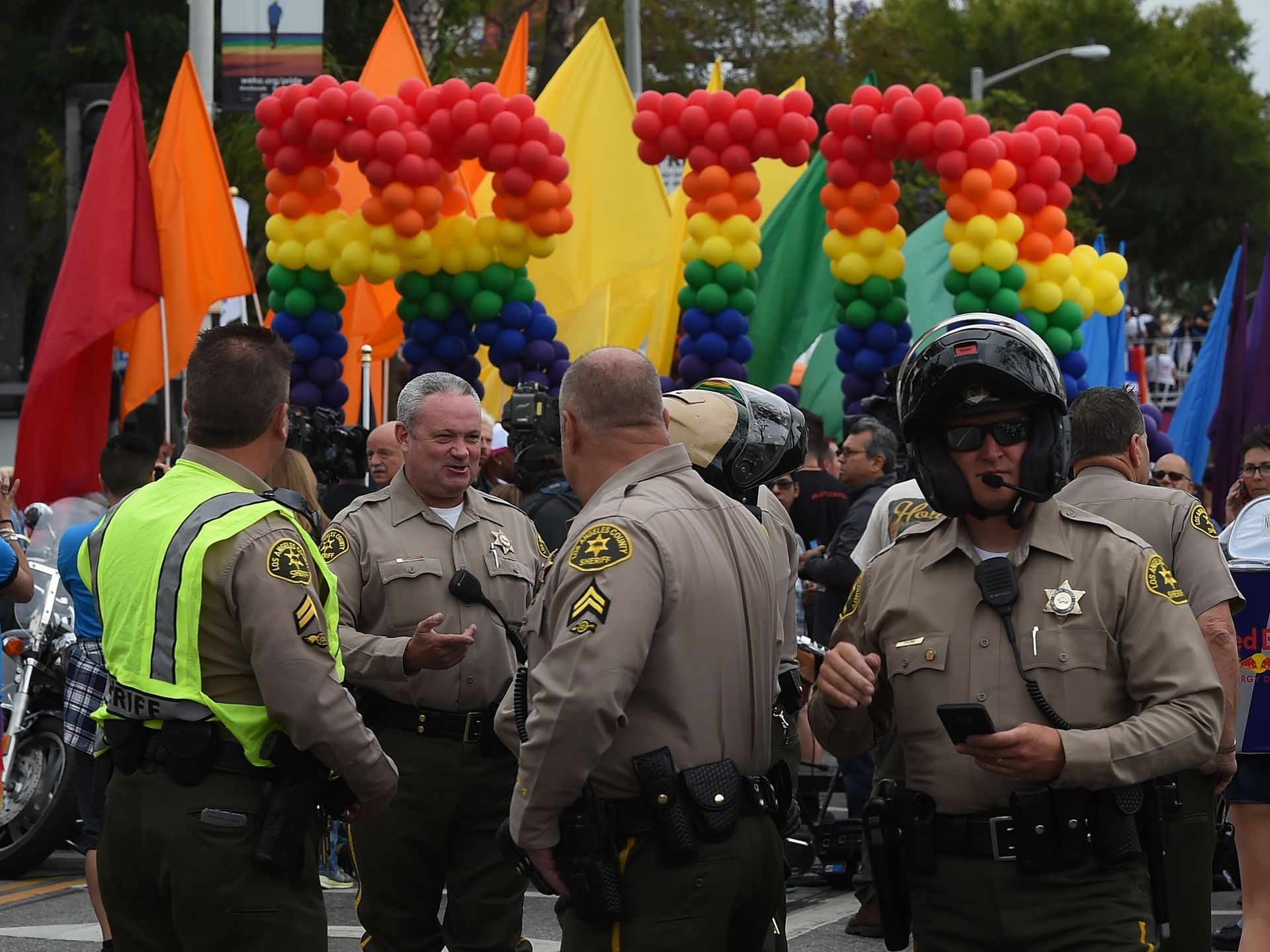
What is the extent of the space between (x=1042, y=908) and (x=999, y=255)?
8668 mm

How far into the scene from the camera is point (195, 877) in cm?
411

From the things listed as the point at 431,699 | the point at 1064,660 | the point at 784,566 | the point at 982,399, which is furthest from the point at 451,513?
the point at 1064,660

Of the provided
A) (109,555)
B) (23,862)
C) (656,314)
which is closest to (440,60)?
(656,314)

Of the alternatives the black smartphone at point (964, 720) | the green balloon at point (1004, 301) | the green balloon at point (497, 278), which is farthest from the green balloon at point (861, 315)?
the black smartphone at point (964, 720)

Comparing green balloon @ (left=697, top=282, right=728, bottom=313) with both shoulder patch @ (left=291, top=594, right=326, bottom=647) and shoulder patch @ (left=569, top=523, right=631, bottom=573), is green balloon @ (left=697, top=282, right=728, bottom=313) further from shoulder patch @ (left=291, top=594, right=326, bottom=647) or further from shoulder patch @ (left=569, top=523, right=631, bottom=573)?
shoulder patch @ (left=569, top=523, right=631, bottom=573)

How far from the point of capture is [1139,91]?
46.5m

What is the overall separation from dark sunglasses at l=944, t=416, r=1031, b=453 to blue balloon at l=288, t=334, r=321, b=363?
8929mm

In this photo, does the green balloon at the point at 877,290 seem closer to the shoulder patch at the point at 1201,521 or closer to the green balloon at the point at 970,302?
the green balloon at the point at 970,302

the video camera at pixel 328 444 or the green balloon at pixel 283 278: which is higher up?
the green balloon at pixel 283 278

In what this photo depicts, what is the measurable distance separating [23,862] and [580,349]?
6.77 meters

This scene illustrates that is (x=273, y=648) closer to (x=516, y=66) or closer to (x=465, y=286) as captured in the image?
(x=465, y=286)

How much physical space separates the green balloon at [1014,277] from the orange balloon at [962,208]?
0.45 metres

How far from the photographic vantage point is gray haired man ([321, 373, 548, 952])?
5566mm

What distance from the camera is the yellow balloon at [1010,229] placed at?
11797 mm
